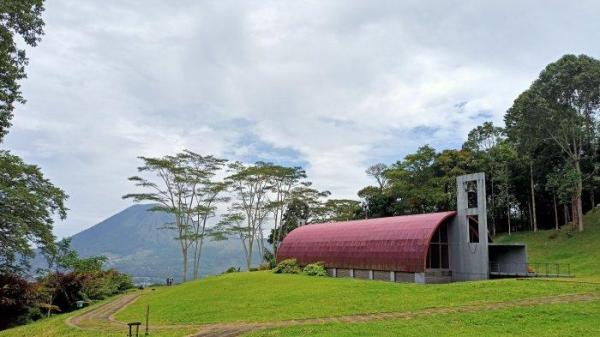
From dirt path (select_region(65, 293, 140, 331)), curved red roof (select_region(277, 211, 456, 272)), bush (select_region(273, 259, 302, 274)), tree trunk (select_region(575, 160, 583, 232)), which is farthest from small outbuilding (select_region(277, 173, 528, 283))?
dirt path (select_region(65, 293, 140, 331))

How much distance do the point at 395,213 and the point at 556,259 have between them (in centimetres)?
2155

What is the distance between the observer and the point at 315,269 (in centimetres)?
3828

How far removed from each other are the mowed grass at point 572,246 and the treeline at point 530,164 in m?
1.40

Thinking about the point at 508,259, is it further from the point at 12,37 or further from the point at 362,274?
the point at 12,37

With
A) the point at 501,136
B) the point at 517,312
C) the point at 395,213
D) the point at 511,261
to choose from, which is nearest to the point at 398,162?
the point at 395,213

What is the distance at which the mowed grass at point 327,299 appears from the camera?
62.0 ft

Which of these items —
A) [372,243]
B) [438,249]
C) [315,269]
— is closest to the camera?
[438,249]

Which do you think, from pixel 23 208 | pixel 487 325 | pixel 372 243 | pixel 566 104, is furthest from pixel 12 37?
pixel 566 104

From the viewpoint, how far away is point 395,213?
5697cm

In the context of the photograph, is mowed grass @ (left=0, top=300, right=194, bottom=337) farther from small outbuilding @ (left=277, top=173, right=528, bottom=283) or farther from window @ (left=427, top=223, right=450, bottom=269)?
window @ (left=427, top=223, right=450, bottom=269)

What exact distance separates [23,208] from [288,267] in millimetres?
23356

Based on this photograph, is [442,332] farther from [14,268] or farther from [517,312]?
[14,268]

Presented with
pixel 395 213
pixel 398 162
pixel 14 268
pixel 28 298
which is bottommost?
pixel 28 298

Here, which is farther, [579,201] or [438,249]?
[579,201]
